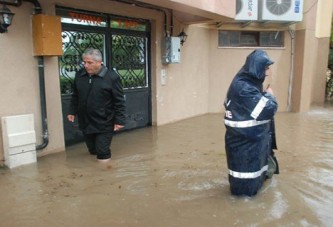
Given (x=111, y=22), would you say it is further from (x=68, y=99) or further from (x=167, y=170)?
(x=167, y=170)

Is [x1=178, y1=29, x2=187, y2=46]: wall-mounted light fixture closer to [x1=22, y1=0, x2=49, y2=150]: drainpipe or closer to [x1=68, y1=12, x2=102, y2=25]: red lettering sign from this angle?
[x1=68, y1=12, x2=102, y2=25]: red lettering sign

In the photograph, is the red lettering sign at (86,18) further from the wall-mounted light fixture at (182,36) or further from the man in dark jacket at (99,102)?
the wall-mounted light fixture at (182,36)

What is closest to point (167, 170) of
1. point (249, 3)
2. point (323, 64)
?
point (249, 3)

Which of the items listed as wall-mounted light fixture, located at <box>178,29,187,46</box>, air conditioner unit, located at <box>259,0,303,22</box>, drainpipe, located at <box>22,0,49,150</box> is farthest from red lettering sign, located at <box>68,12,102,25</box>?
air conditioner unit, located at <box>259,0,303,22</box>

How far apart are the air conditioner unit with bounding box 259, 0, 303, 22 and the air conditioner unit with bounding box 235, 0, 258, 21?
0.56 feet

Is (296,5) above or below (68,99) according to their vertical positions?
above

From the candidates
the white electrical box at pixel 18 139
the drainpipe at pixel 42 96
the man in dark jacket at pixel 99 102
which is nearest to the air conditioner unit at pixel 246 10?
the man in dark jacket at pixel 99 102

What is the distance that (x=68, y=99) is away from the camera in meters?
5.61

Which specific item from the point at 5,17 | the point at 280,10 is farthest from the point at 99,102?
the point at 280,10

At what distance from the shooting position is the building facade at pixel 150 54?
4.71m

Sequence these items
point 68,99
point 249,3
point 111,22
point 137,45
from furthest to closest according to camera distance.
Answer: point 249,3
point 137,45
point 111,22
point 68,99

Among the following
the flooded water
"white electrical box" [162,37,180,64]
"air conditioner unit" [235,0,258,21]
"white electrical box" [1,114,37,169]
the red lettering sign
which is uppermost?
"air conditioner unit" [235,0,258,21]

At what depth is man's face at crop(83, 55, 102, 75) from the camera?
4.58 m

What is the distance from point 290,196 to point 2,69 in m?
3.81
